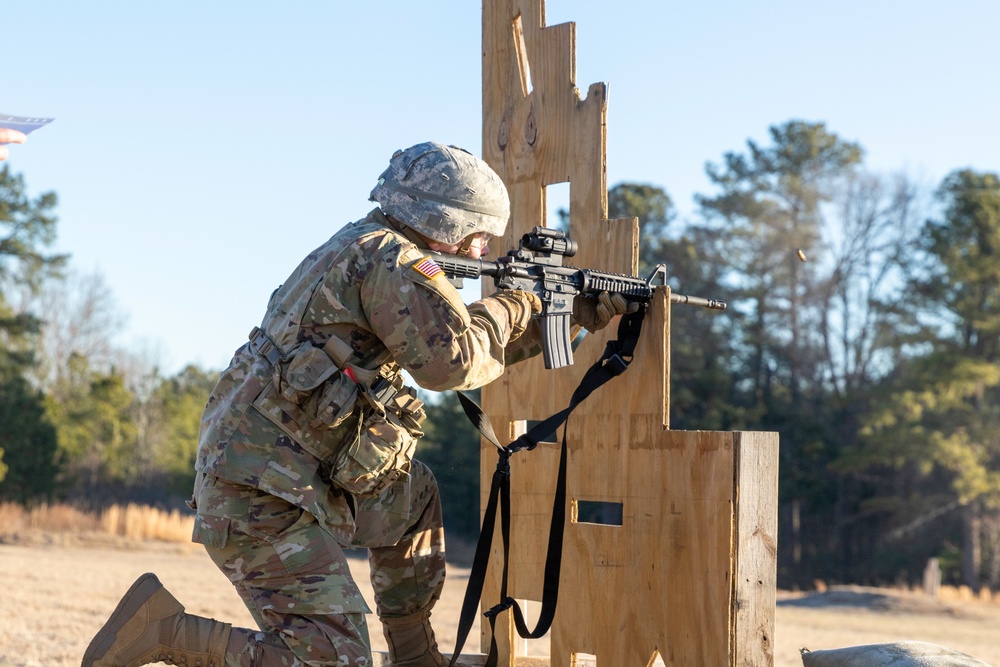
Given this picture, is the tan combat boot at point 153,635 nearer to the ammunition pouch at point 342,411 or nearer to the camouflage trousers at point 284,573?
the camouflage trousers at point 284,573

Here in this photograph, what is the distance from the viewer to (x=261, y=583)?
3439 mm

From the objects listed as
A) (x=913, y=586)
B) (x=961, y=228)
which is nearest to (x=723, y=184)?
(x=961, y=228)

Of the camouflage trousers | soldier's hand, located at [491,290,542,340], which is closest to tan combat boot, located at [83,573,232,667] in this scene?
the camouflage trousers

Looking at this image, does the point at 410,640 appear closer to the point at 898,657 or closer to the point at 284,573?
the point at 284,573

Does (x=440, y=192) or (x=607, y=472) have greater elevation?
(x=440, y=192)

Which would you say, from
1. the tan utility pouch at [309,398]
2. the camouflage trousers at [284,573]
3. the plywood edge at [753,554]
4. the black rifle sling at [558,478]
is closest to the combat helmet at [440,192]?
the tan utility pouch at [309,398]

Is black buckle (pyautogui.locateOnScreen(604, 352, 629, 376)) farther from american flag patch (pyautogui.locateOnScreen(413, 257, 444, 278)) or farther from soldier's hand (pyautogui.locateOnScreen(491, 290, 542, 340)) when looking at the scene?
american flag patch (pyautogui.locateOnScreen(413, 257, 444, 278))

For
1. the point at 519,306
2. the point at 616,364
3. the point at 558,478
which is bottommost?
the point at 558,478

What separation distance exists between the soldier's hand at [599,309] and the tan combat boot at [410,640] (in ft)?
4.36

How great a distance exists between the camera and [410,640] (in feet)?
14.1

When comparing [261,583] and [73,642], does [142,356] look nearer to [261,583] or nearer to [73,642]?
[73,642]

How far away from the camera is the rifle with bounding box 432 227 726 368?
13.3ft

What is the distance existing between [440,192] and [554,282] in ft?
2.28

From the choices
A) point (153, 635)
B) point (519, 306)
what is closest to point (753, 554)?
point (519, 306)
